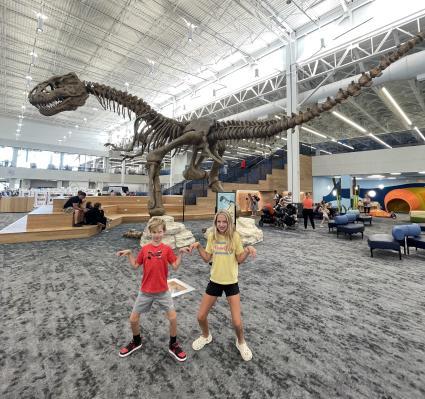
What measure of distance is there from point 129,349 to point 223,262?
1.10 meters

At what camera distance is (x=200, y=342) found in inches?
83.7

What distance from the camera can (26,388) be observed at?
1653 mm

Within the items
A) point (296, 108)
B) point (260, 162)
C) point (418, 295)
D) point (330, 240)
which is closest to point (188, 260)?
point (418, 295)

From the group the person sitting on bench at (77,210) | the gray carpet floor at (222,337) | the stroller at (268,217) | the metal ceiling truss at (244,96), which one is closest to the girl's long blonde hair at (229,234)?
the gray carpet floor at (222,337)

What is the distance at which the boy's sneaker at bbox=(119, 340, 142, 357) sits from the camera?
1.97 meters

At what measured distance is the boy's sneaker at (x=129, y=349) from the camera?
1973 mm

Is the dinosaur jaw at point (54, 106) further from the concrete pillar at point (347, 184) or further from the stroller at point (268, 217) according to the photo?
the concrete pillar at point (347, 184)

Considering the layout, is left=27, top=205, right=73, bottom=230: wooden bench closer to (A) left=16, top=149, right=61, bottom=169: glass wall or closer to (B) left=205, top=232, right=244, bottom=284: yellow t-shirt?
(B) left=205, top=232, right=244, bottom=284: yellow t-shirt

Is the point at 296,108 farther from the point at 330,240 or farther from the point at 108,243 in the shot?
the point at 108,243

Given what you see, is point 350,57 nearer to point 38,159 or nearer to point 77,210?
point 77,210

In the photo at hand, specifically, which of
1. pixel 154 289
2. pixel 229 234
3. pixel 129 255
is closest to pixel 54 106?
pixel 129 255

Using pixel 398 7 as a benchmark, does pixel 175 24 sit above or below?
above

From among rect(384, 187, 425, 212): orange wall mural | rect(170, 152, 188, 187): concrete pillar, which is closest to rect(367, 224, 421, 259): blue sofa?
rect(384, 187, 425, 212): orange wall mural

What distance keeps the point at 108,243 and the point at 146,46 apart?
11.0 meters
